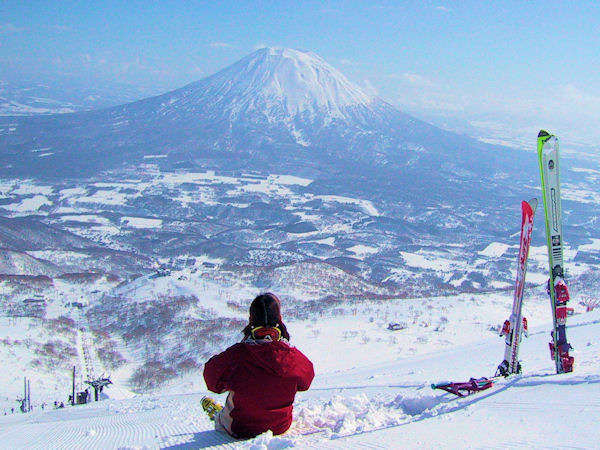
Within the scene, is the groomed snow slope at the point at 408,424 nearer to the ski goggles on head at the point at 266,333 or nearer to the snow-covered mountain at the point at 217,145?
the ski goggles on head at the point at 266,333

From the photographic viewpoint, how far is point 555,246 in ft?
20.7

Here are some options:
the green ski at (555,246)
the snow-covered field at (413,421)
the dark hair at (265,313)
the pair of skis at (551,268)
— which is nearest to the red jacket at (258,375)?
the dark hair at (265,313)

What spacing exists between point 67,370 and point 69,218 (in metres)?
71.7

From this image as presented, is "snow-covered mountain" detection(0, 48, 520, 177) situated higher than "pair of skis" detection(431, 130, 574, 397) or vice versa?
"snow-covered mountain" detection(0, 48, 520, 177)

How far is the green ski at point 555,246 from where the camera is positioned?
600cm

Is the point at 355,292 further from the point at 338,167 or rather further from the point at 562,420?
the point at 338,167

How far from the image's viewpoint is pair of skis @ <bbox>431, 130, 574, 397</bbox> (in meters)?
5.99

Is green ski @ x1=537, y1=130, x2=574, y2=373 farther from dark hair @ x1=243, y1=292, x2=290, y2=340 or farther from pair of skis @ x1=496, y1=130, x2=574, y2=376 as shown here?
dark hair @ x1=243, y1=292, x2=290, y2=340

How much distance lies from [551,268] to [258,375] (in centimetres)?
448

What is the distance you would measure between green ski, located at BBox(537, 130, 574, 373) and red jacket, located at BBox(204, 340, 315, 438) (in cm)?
389

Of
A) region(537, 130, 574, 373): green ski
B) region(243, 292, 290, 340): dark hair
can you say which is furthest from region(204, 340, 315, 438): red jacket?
region(537, 130, 574, 373): green ski

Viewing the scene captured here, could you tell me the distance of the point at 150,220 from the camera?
97.9 meters

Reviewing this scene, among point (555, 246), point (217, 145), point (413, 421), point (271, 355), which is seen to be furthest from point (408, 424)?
point (217, 145)

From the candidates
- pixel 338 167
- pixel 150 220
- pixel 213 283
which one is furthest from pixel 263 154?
pixel 213 283
